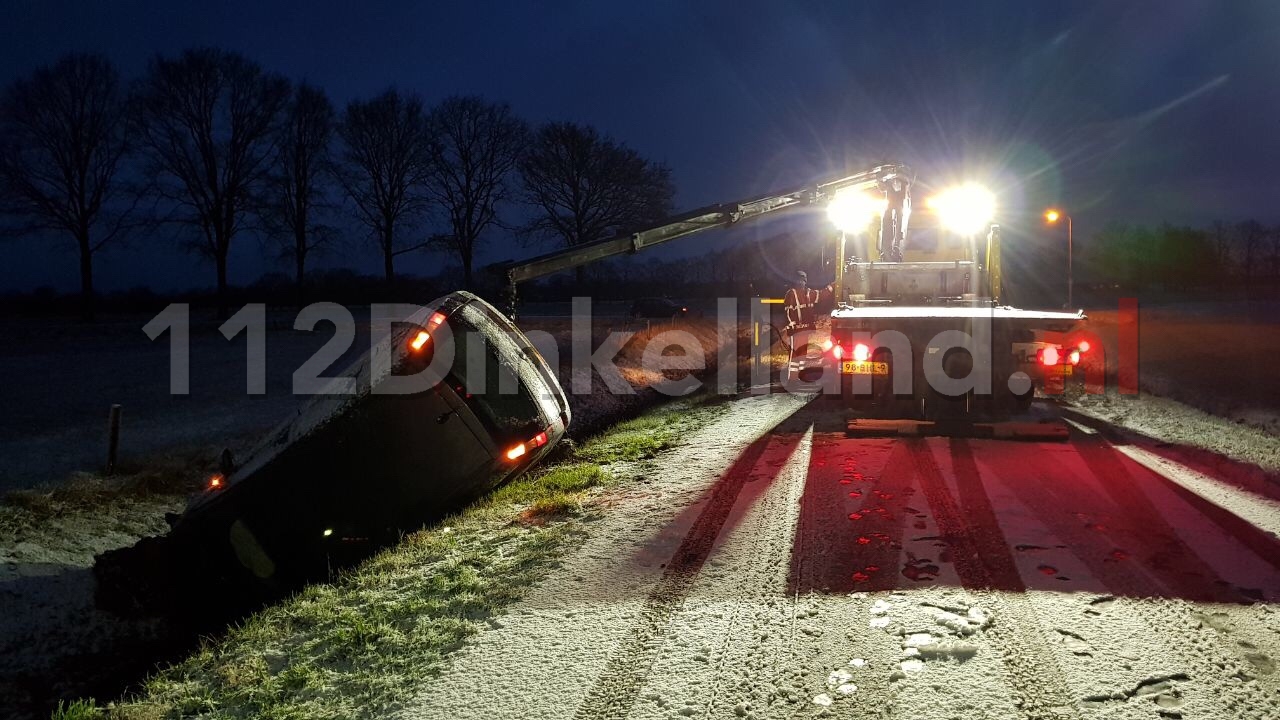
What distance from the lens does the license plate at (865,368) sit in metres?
9.00

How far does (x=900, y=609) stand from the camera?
13.9 feet

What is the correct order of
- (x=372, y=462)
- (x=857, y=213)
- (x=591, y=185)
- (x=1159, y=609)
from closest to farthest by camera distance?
1. (x=1159, y=609)
2. (x=372, y=462)
3. (x=857, y=213)
4. (x=591, y=185)

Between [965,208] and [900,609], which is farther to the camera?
[965,208]

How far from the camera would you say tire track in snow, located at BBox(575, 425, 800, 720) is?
137 inches

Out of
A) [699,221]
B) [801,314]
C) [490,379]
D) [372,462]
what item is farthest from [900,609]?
[801,314]

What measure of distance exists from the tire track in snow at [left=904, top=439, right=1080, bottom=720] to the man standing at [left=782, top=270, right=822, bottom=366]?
4262 millimetres

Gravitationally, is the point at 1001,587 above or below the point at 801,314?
below

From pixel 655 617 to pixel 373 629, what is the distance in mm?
1503

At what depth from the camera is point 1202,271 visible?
202 ft

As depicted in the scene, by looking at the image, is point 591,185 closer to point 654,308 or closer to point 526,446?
point 654,308

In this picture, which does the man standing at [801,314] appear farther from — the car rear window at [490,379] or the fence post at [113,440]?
the fence post at [113,440]

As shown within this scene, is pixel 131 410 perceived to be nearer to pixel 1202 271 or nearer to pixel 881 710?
pixel 881 710

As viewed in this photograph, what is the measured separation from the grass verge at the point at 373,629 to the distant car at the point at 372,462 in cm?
39

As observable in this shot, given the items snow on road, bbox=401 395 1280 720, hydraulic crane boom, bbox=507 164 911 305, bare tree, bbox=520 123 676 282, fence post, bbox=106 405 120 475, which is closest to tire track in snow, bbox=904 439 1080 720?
snow on road, bbox=401 395 1280 720
